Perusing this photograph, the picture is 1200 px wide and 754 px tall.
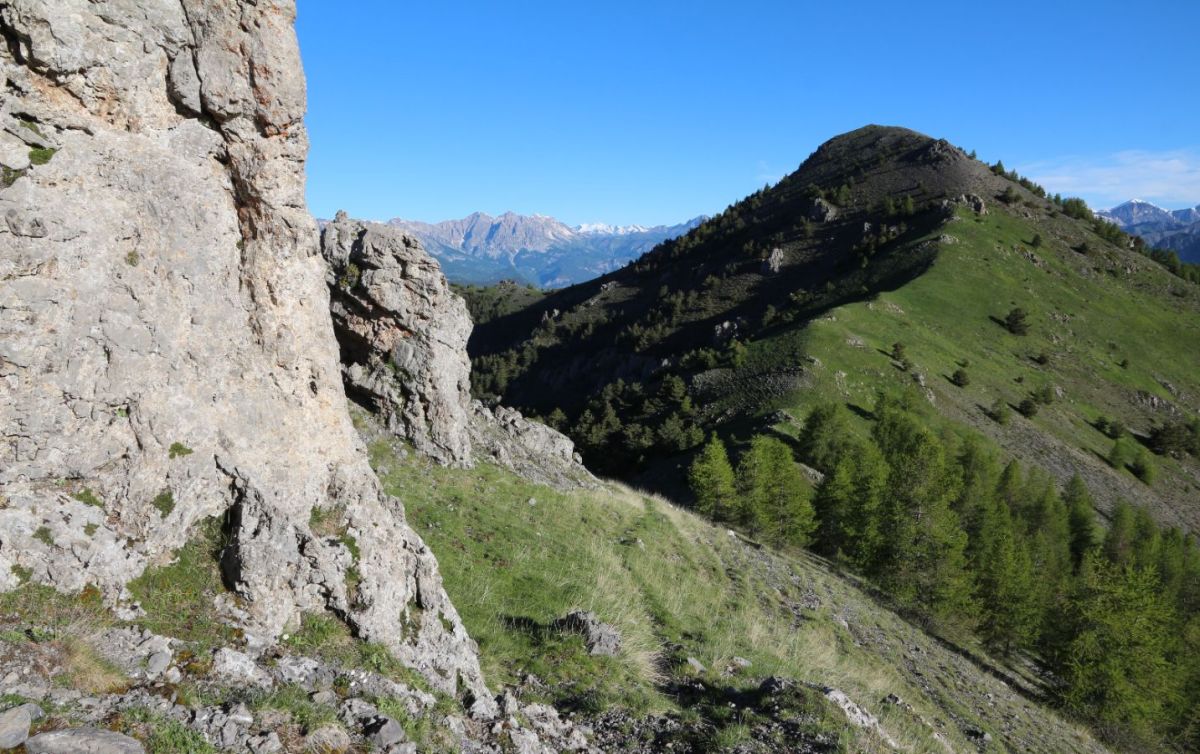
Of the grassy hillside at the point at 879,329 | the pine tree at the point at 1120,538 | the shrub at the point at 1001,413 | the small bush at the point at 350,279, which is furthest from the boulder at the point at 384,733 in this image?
the shrub at the point at 1001,413

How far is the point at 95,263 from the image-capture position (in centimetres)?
793

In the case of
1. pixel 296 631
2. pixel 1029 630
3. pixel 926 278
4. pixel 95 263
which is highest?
pixel 926 278

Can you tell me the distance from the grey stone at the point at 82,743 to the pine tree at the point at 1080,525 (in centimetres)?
6506

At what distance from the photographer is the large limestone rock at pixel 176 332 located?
736 centimetres

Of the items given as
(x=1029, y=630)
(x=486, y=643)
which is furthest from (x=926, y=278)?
(x=486, y=643)

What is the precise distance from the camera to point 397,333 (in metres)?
23.7

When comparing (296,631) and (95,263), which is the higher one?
(95,263)

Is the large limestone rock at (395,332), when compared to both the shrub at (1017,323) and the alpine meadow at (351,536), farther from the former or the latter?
the shrub at (1017,323)

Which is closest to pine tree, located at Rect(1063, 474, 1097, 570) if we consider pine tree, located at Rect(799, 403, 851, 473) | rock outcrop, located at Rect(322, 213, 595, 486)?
pine tree, located at Rect(799, 403, 851, 473)

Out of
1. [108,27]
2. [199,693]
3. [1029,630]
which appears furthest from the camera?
[1029,630]

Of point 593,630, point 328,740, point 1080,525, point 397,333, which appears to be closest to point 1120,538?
point 1080,525

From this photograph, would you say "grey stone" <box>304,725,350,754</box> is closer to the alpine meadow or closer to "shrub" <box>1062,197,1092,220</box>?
the alpine meadow

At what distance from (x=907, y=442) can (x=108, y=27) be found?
185 ft

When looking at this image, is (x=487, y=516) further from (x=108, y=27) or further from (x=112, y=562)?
(x=108, y=27)
